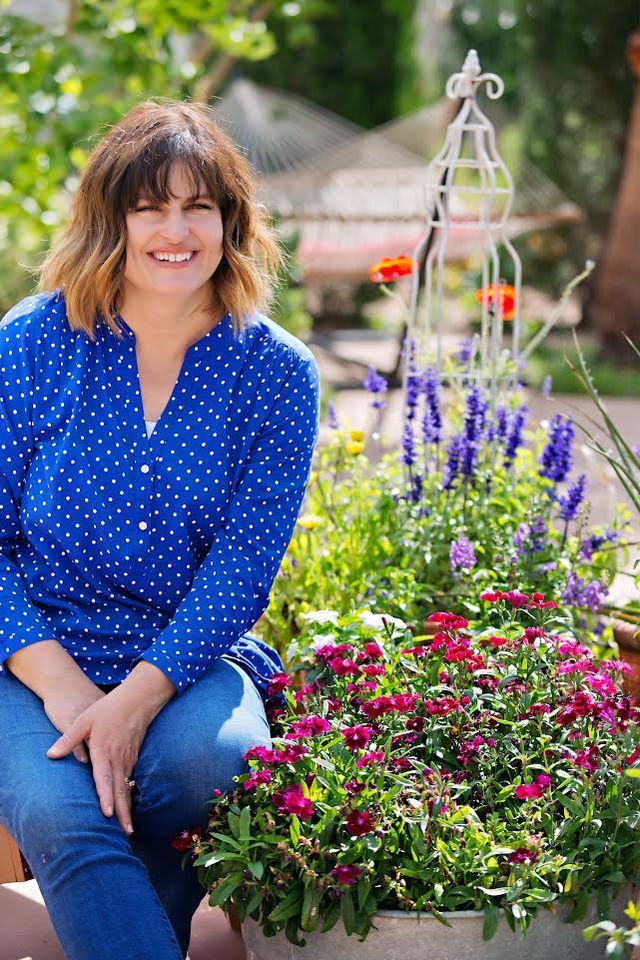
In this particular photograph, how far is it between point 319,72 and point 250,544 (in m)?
10.9

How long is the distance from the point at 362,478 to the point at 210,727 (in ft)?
3.99

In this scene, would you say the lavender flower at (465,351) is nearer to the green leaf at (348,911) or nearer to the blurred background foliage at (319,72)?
the blurred background foliage at (319,72)

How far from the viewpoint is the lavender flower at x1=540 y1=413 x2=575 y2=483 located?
2557 millimetres

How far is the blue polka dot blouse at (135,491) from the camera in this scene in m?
1.83

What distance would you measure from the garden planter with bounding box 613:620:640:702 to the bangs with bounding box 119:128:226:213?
43.3 inches

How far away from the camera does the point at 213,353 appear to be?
1.94 metres

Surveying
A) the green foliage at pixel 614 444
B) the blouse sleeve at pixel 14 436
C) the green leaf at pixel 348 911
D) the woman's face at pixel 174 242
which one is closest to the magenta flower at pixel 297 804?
the green leaf at pixel 348 911

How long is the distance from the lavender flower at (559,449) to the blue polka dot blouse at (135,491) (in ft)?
2.62

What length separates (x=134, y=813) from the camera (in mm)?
1718

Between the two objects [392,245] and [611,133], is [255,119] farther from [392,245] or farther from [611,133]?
[611,133]

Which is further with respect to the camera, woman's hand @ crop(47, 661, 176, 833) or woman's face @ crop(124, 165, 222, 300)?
woman's face @ crop(124, 165, 222, 300)

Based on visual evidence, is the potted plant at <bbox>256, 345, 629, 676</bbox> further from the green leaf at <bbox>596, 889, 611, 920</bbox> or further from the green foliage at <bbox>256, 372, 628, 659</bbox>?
the green leaf at <bbox>596, 889, 611, 920</bbox>

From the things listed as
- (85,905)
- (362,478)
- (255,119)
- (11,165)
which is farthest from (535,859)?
(255,119)

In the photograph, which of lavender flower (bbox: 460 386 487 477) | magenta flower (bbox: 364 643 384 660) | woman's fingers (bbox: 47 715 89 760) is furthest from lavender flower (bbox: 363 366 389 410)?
woman's fingers (bbox: 47 715 89 760)
